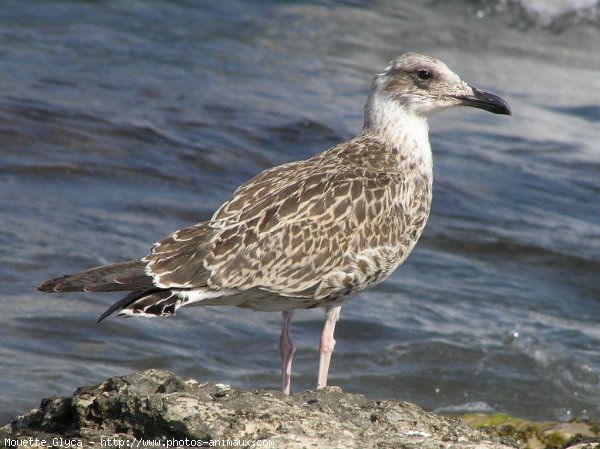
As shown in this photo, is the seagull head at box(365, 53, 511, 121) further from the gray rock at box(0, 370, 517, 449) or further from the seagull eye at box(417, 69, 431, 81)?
the gray rock at box(0, 370, 517, 449)

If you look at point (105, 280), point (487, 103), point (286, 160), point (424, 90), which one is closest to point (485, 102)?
point (487, 103)

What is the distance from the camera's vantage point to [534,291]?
11.2 m

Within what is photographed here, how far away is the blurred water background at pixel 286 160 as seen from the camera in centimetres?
909

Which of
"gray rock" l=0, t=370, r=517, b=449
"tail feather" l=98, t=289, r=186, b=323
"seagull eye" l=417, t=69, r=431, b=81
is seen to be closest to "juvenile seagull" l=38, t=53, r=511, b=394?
"tail feather" l=98, t=289, r=186, b=323

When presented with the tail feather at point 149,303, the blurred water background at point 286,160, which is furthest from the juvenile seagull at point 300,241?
the blurred water background at point 286,160

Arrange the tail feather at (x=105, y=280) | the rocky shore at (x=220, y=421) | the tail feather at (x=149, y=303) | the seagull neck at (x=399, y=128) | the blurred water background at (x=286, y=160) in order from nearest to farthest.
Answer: the rocky shore at (x=220, y=421) < the tail feather at (x=105, y=280) < the tail feather at (x=149, y=303) < the seagull neck at (x=399, y=128) < the blurred water background at (x=286, y=160)

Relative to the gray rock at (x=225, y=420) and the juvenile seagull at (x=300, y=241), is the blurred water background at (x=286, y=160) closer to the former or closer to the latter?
the juvenile seagull at (x=300, y=241)

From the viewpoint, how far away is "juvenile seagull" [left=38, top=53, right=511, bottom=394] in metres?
6.52

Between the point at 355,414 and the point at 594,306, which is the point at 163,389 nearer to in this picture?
the point at 355,414

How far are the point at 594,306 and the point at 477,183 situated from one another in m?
3.15

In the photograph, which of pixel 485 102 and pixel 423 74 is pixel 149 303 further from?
pixel 485 102

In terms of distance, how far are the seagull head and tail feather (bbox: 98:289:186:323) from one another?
7.67 feet

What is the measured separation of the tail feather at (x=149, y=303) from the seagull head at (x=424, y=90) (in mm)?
2337

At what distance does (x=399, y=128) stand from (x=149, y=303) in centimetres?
245
